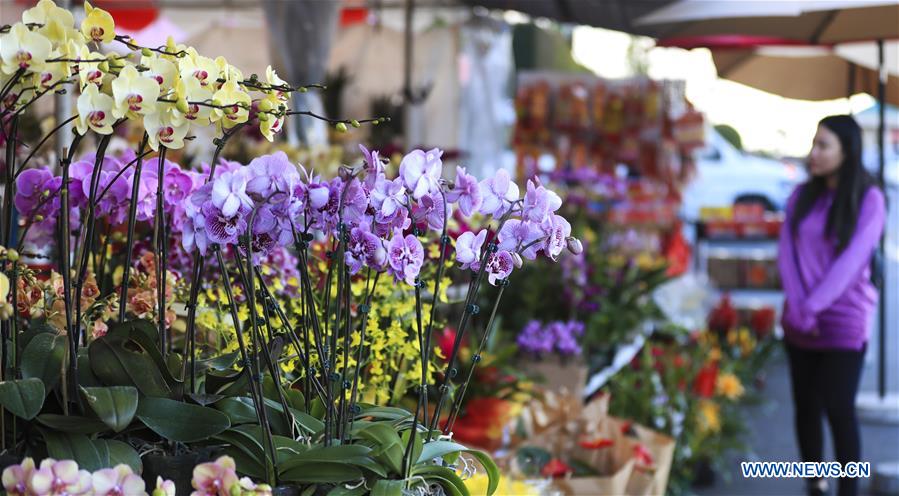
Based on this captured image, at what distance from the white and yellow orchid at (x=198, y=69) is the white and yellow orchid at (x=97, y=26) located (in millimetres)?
80

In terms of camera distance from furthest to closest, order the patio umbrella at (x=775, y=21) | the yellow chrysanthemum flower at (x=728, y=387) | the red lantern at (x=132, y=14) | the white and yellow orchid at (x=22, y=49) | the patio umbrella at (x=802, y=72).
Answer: the patio umbrella at (x=802, y=72), the red lantern at (x=132, y=14), the yellow chrysanthemum flower at (x=728, y=387), the patio umbrella at (x=775, y=21), the white and yellow orchid at (x=22, y=49)

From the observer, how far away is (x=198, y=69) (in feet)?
3.53

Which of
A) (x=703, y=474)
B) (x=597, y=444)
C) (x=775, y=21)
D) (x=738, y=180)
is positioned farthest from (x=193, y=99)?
(x=738, y=180)

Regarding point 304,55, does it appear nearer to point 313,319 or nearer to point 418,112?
point 418,112

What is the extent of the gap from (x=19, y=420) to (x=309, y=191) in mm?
381

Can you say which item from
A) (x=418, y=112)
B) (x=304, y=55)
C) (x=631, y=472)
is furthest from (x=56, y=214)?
(x=418, y=112)

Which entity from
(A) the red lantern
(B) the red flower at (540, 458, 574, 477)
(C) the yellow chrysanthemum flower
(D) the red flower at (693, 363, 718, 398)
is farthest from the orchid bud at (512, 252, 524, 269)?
(A) the red lantern

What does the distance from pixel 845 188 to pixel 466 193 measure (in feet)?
9.82

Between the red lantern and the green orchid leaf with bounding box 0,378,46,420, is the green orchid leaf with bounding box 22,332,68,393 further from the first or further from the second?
the red lantern

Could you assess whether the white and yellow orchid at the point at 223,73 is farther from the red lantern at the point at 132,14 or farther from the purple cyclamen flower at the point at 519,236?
the red lantern at the point at 132,14

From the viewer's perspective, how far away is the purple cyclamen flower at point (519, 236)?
1181 mm

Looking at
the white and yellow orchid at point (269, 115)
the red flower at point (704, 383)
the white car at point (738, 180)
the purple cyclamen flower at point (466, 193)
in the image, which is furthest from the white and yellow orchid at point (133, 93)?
the white car at point (738, 180)

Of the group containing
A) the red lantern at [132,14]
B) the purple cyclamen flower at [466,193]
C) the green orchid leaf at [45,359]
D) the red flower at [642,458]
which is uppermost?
the red lantern at [132,14]

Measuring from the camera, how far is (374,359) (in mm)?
1621
